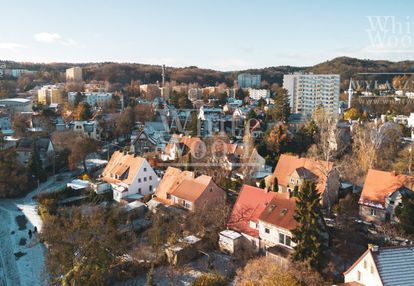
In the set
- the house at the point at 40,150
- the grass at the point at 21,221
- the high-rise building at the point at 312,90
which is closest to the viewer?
the grass at the point at 21,221

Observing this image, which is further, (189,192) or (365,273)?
(189,192)

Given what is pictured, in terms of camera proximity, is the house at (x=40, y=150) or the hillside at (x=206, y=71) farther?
the hillside at (x=206, y=71)

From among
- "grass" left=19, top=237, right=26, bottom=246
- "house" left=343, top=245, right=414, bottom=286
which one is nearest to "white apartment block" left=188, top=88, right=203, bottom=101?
"grass" left=19, top=237, right=26, bottom=246

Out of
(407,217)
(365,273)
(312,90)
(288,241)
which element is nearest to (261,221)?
(288,241)

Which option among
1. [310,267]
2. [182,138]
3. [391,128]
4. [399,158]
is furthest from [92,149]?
[391,128]

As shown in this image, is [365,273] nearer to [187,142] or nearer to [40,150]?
[187,142]

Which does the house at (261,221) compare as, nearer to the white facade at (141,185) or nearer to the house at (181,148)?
the white facade at (141,185)

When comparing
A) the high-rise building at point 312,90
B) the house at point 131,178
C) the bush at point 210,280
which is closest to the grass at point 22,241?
the house at point 131,178
